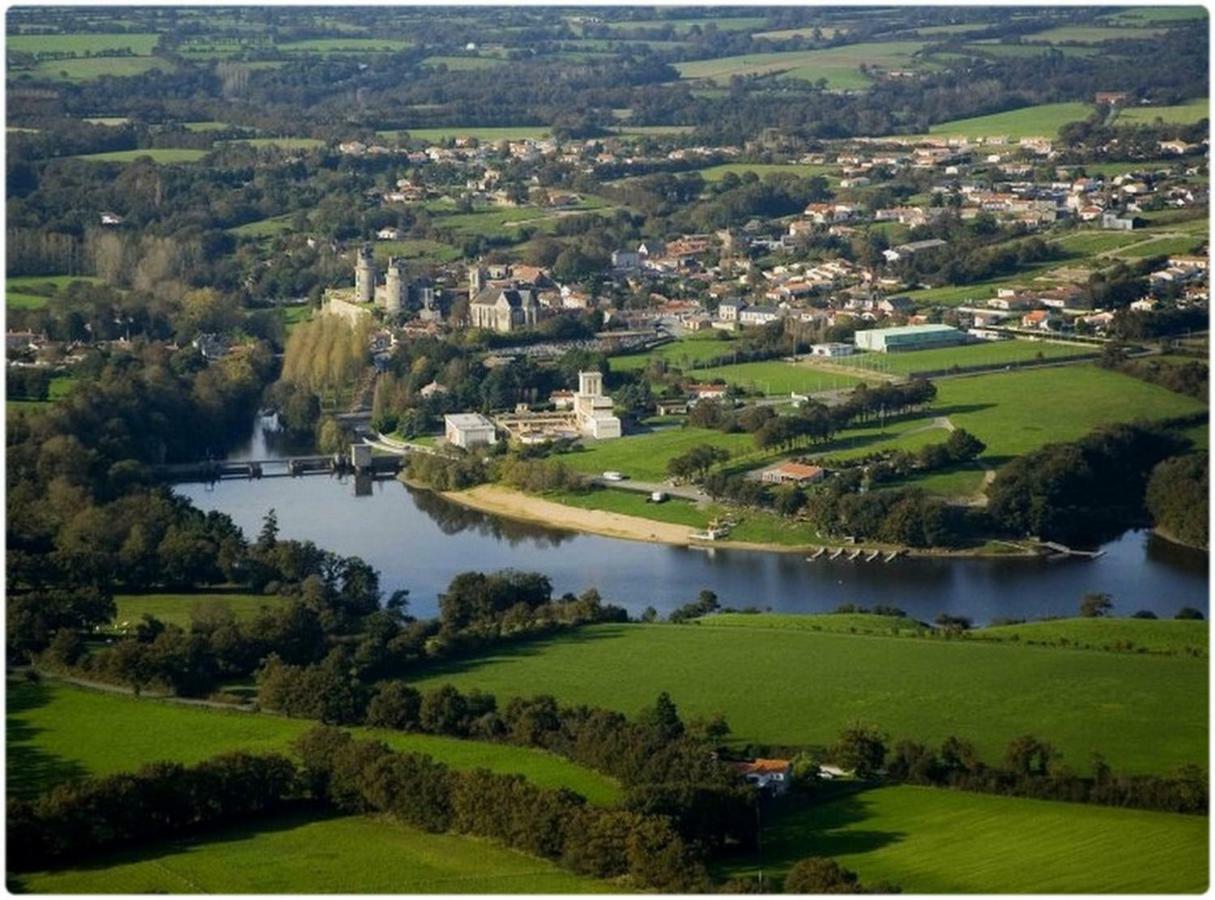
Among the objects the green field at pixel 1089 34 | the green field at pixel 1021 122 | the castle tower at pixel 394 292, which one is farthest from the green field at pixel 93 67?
the green field at pixel 1089 34

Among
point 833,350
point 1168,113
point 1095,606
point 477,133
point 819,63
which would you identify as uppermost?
point 819,63

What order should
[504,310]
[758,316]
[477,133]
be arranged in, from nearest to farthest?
1. [758,316]
2. [504,310]
3. [477,133]

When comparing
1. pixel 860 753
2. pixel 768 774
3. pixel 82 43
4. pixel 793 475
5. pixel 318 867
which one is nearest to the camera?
pixel 318 867

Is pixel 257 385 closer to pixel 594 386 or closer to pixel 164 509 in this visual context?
pixel 594 386

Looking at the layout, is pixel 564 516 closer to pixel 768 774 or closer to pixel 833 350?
pixel 833 350

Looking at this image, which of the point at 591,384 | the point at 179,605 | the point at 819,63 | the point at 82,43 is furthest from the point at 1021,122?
the point at 179,605

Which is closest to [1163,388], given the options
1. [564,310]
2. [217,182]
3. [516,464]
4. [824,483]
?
[824,483]
